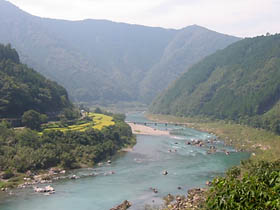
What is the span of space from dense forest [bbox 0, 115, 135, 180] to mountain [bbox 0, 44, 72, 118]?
1007 cm

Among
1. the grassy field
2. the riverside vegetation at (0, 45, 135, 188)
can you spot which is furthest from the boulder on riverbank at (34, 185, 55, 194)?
the grassy field

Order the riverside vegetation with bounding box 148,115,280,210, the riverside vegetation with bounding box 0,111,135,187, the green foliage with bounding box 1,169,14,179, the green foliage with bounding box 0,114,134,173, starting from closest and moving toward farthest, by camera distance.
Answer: the riverside vegetation with bounding box 148,115,280,210 < the green foliage with bounding box 1,169,14,179 < the riverside vegetation with bounding box 0,111,135,187 < the green foliage with bounding box 0,114,134,173

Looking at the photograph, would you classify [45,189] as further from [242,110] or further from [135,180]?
[242,110]

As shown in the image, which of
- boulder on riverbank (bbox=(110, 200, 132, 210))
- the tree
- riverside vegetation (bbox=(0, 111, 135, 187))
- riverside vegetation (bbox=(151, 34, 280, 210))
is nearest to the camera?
riverside vegetation (bbox=(151, 34, 280, 210))

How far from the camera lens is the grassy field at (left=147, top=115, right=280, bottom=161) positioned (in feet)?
254

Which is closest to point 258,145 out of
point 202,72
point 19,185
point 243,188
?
point 19,185

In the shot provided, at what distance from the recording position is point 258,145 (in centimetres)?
8844

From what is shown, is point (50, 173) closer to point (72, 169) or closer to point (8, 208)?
point (72, 169)

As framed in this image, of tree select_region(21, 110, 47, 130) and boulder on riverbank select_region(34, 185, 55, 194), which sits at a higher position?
tree select_region(21, 110, 47, 130)

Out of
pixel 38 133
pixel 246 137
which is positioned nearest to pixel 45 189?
pixel 38 133

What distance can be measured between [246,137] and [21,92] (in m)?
60.3

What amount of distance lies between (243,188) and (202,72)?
179 meters

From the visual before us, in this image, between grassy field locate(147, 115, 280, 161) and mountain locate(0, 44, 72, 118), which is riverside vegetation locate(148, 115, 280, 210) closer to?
grassy field locate(147, 115, 280, 161)

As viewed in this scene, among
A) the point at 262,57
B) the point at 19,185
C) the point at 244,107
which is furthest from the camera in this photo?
the point at 262,57
